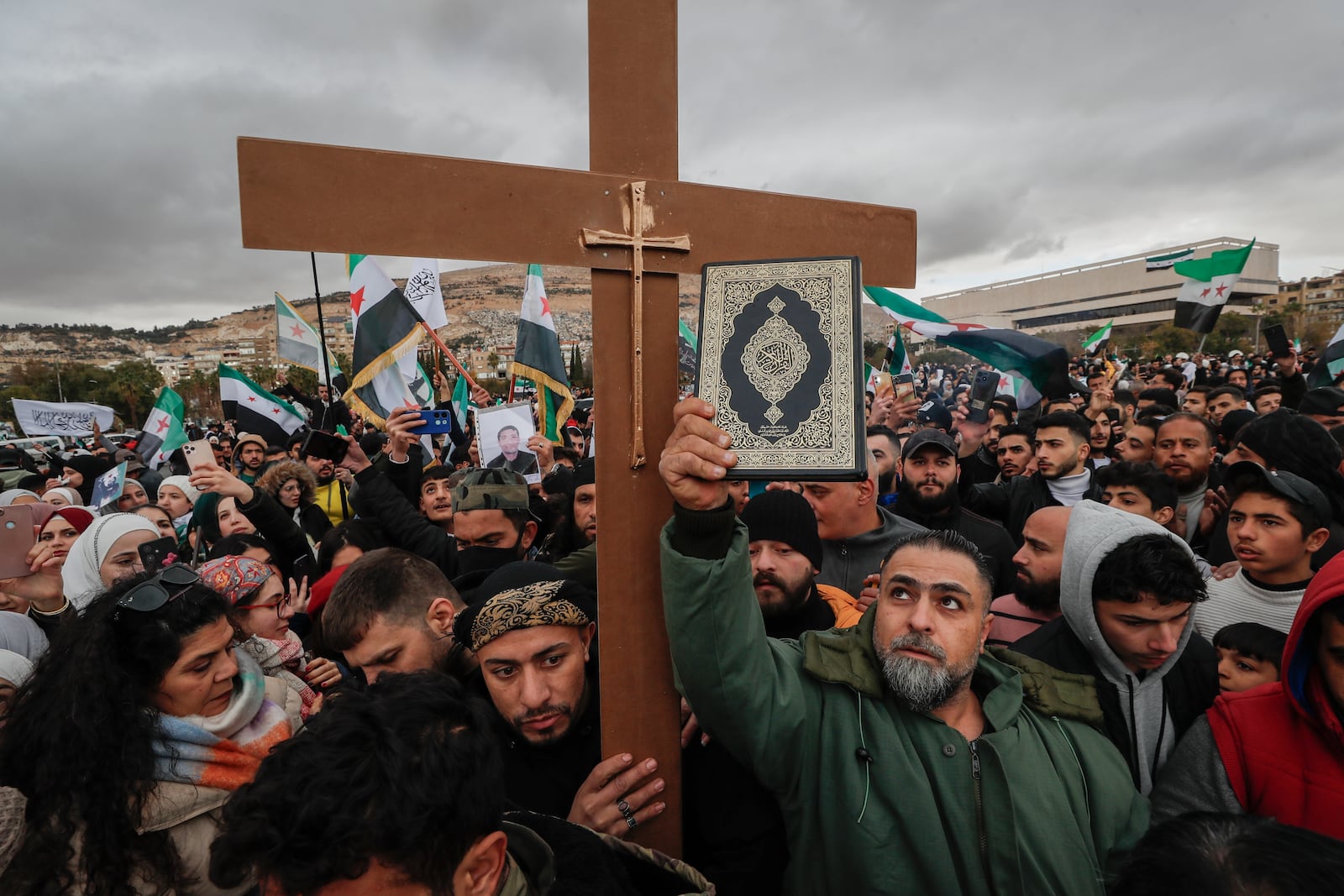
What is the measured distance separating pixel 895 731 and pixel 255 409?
8043 millimetres

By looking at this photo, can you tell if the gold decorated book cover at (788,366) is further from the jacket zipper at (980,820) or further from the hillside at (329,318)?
the hillside at (329,318)

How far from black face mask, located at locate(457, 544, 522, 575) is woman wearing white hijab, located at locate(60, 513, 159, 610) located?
5.15ft

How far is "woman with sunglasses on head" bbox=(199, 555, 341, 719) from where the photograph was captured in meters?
2.52

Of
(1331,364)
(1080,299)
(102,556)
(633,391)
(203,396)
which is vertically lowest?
(102,556)

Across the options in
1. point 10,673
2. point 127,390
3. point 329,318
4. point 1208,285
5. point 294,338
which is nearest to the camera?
point 10,673

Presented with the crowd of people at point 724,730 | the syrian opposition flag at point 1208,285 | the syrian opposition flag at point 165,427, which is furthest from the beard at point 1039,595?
the syrian opposition flag at point 165,427

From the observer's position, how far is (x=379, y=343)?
5863mm

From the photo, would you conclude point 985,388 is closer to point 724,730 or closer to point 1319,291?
point 724,730

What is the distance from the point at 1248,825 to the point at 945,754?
0.70 metres

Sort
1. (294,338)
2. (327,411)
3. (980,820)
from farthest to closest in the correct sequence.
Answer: (294,338) → (327,411) → (980,820)

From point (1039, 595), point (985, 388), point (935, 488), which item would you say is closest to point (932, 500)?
point (935, 488)

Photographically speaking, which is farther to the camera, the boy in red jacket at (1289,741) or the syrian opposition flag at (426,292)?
the syrian opposition flag at (426,292)

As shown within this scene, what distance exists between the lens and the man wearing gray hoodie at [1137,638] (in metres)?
2.10

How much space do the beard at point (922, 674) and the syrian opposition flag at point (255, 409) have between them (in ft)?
25.6
